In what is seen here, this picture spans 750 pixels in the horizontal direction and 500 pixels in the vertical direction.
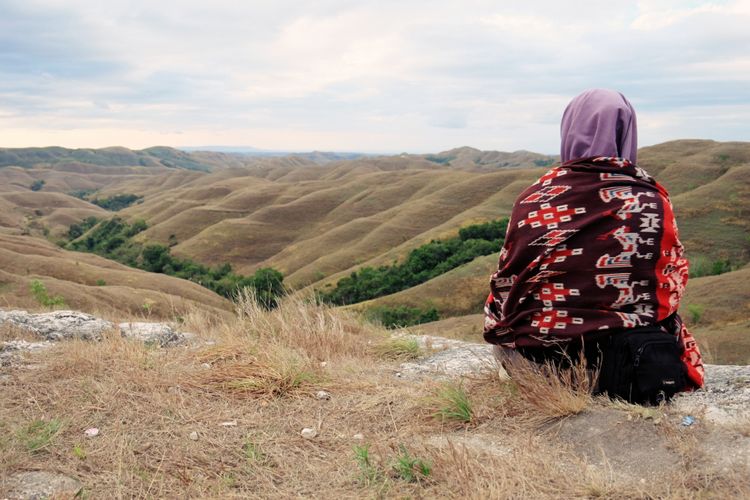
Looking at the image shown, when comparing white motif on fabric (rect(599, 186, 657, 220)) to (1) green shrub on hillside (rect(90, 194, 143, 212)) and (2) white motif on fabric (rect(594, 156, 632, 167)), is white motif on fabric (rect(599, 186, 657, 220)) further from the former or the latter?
(1) green shrub on hillside (rect(90, 194, 143, 212))

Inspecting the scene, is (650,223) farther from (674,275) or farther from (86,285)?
(86,285)

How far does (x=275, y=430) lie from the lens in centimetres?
378

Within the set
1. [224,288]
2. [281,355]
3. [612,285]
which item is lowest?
[224,288]

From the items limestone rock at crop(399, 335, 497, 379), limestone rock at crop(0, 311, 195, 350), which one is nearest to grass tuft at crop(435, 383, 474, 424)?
limestone rock at crop(399, 335, 497, 379)

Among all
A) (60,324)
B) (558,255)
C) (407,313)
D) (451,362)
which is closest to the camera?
(558,255)

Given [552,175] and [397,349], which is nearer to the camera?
[552,175]

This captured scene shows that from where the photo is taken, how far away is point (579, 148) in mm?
3967

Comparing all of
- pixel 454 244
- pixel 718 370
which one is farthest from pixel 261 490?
pixel 454 244

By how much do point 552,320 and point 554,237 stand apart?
53cm

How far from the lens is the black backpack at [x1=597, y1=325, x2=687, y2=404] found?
11.3ft

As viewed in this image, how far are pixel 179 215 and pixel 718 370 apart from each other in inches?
3984

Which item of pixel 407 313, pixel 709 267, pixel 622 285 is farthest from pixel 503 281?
pixel 709 267

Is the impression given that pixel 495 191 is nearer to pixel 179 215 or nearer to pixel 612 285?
pixel 179 215

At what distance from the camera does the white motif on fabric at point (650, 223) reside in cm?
356
